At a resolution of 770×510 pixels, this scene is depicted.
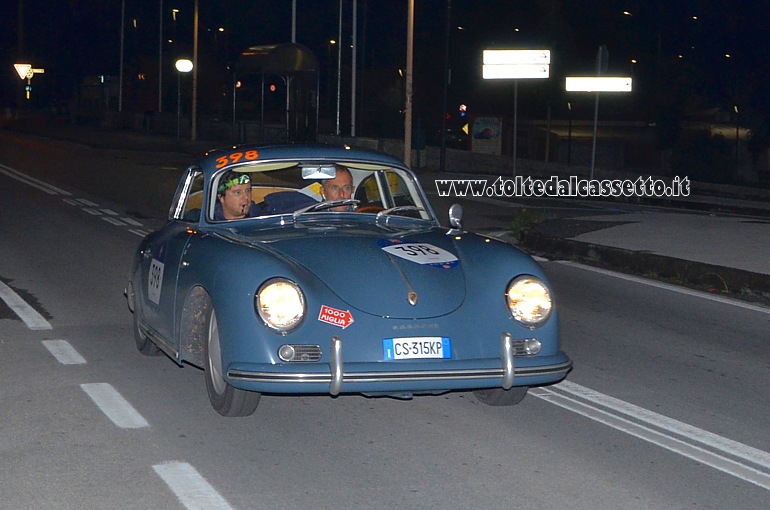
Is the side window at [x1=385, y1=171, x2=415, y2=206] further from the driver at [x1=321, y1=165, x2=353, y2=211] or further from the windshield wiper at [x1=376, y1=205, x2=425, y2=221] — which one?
the driver at [x1=321, y1=165, x2=353, y2=211]

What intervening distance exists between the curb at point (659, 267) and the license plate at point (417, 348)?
6.92 meters

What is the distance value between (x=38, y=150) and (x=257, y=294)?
38.6 meters

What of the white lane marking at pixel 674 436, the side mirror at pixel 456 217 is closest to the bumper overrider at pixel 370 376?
the white lane marking at pixel 674 436

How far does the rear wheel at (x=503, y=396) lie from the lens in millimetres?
6910

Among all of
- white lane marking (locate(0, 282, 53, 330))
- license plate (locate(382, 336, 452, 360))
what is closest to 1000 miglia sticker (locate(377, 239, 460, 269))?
license plate (locate(382, 336, 452, 360))

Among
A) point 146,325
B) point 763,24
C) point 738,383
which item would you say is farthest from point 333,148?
point 763,24

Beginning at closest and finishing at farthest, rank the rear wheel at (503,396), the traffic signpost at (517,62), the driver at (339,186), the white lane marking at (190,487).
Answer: the white lane marking at (190,487), the rear wheel at (503,396), the driver at (339,186), the traffic signpost at (517,62)

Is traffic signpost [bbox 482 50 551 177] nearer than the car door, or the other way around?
the car door

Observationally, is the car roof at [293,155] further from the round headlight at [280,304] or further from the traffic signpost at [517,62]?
the traffic signpost at [517,62]

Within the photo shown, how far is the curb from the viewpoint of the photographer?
12.6 meters

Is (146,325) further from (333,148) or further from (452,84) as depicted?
(452,84)

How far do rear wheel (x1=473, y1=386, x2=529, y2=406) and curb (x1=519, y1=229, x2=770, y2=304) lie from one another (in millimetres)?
5910

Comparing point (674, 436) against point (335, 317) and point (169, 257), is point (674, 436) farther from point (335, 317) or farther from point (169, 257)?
point (169, 257)

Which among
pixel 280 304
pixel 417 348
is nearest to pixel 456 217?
pixel 417 348
